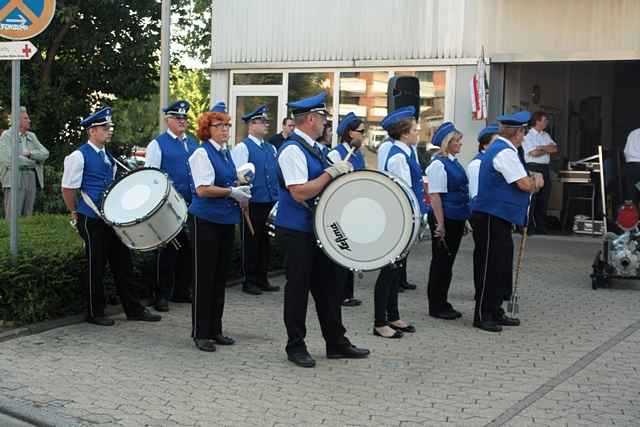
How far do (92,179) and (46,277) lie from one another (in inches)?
36.4

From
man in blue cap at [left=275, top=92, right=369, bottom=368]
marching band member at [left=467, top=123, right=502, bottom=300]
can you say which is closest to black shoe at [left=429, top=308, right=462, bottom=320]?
marching band member at [left=467, top=123, right=502, bottom=300]

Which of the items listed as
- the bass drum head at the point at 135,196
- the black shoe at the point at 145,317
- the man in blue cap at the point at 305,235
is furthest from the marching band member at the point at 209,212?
the black shoe at the point at 145,317

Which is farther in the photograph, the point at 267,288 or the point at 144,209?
the point at 267,288

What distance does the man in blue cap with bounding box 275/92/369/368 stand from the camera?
654 cm

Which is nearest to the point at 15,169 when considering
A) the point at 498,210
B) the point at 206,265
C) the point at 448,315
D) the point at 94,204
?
the point at 94,204

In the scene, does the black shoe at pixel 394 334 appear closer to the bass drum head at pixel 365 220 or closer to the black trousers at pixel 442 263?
the black trousers at pixel 442 263

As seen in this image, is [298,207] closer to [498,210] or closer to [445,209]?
[498,210]

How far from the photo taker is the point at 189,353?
726 centimetres

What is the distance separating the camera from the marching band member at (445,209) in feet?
28.1

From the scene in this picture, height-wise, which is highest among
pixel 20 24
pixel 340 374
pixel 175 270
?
pixel 20 24

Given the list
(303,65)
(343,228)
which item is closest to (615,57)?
(303,65)

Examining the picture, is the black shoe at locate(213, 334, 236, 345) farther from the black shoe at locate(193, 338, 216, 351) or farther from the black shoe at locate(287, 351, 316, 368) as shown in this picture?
the black shoe at locate(287, 351, 316, 368)

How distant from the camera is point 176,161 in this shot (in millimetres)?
9078

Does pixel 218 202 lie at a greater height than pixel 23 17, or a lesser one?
lesser
